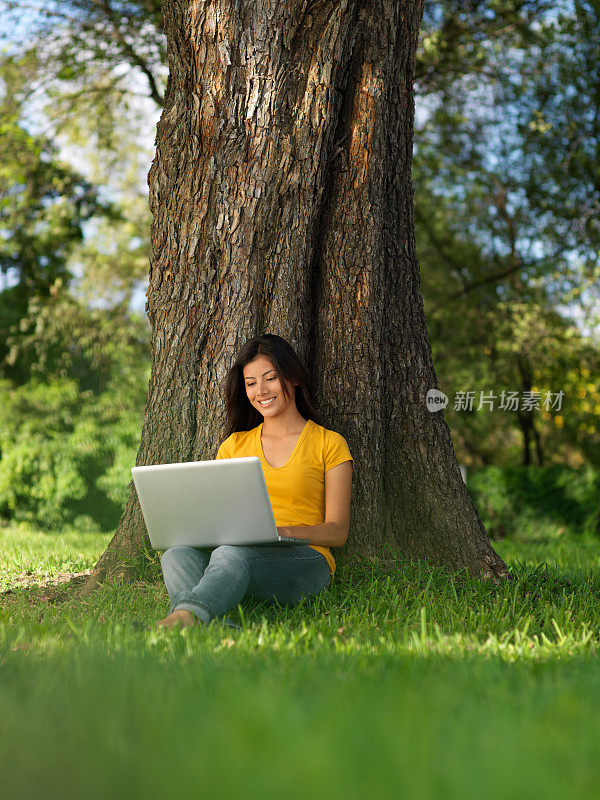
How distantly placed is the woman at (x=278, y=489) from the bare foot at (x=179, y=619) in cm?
9

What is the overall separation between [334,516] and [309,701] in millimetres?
1890

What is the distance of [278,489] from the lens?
13.8ft

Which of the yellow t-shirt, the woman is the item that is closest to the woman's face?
the woman

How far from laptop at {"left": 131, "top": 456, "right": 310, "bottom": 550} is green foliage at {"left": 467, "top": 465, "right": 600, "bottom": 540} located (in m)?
10.1

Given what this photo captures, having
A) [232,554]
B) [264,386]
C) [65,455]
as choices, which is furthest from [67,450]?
[232,554]

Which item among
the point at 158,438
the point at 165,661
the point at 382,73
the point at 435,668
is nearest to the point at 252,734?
the point at 165,661

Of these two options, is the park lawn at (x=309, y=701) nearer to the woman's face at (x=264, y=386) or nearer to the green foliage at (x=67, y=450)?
the woman's face at (x=264, y=386)

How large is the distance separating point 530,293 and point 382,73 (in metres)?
10.9

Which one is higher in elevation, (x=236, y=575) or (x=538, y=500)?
(x=236, y=575)

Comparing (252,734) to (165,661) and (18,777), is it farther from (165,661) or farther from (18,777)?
(165,661)

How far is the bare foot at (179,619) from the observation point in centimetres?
316

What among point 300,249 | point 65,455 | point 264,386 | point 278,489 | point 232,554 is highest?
point 300,249

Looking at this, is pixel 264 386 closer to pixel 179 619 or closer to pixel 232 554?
pixel 232 554

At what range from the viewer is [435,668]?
274cm
